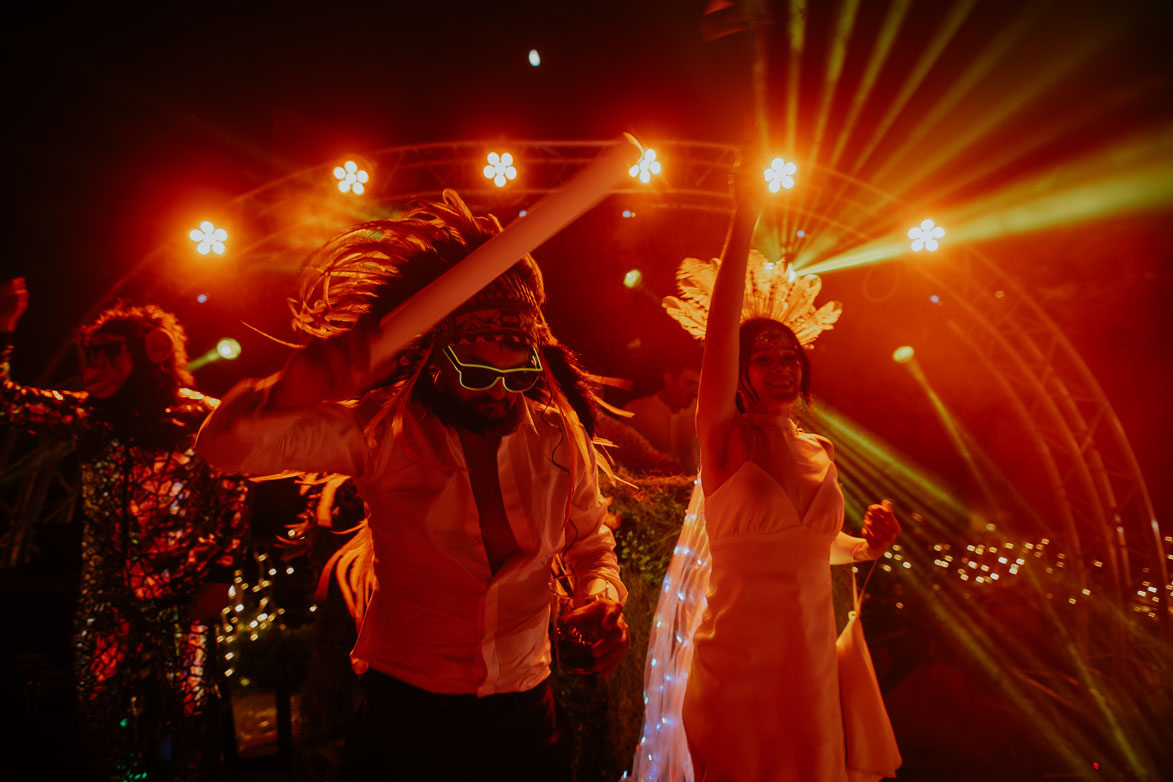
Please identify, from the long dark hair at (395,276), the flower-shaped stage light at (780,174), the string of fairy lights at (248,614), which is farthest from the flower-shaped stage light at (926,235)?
A: the string of fairy lights at (248,614)

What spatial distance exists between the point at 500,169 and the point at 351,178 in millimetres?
1882

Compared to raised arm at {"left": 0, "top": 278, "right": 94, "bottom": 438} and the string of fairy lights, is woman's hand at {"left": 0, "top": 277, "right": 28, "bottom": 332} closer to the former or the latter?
raised arm at {"left": 0, "top": 278, "right": 94, "bottom": 438}

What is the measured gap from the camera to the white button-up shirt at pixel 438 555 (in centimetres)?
165

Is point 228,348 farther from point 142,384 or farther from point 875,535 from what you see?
point 875,535

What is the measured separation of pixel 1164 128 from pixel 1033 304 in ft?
12.8

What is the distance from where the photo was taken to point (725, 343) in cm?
229

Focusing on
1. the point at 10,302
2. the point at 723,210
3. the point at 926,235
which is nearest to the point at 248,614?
the point at 10,302

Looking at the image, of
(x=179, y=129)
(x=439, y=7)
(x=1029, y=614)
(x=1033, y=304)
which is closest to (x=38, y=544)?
(x=179, y=129)

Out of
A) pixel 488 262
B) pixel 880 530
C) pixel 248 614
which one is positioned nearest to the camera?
pixel 488 262

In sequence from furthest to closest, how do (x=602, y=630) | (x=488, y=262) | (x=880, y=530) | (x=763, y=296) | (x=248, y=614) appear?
(x=248, y=614) < (x=763, y=296) < (x=880, y=530) < (x=602, y=630) < (x=488, y=262)

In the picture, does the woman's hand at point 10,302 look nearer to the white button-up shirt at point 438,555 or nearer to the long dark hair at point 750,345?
Result: the white button-up shirt at point 438,555

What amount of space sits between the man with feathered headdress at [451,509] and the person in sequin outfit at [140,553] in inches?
71.3

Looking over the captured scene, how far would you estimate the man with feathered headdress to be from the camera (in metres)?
1.64

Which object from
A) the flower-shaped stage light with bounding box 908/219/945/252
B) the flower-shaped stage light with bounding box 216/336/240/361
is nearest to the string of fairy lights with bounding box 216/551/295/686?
the flower-shaped stage light with bounding box 216/336/240/361
